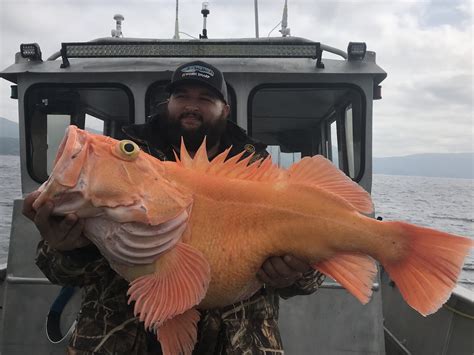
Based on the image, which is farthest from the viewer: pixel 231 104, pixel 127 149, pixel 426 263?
pixel 231 104

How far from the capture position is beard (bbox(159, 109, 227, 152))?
2.90 metres

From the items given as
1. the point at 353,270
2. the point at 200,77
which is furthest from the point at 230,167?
the point at 200,77

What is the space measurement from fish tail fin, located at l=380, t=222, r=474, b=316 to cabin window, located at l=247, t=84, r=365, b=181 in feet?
9.00

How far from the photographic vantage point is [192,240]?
6.32ft

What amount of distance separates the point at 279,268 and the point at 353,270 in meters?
0.35

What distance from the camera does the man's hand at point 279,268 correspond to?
211 centimetres

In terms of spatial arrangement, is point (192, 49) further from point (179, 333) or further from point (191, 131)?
Result: point (179, 333)

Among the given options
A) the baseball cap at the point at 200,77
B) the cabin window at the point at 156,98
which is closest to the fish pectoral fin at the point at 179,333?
the baseball cap at the point at 200,77

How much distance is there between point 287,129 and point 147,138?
269 cm

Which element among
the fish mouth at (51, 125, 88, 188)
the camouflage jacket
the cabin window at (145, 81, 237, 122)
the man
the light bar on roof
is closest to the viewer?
the fish mouth at (51, 125, 88, 188)

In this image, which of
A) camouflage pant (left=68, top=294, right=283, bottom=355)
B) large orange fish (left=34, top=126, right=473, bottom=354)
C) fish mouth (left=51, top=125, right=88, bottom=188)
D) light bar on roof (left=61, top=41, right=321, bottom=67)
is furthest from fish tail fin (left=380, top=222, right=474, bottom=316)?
light bar on roof (left=61, top=41, right=321, bottom=67)

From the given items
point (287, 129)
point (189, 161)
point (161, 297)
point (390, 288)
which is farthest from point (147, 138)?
point (390, 288)

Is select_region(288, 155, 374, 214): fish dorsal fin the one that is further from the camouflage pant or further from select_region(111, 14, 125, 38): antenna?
select_region(111, 14, 125, 38): antenna

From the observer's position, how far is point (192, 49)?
4.35 metres
